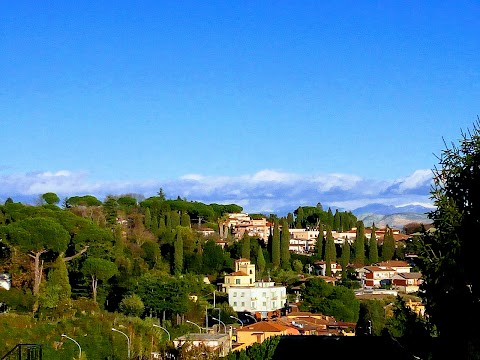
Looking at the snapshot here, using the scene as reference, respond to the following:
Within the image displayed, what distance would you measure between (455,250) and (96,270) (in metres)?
31.4

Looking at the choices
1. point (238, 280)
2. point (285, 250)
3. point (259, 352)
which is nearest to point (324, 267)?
point (285, 250)

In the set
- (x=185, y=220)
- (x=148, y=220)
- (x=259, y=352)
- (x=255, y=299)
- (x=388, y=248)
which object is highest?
→ (x=185, y=220)

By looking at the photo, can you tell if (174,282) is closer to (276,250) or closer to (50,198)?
(276,250)

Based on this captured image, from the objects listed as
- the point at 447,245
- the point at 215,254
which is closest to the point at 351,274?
the point at 215,254

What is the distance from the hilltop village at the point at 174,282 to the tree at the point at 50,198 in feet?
0.36

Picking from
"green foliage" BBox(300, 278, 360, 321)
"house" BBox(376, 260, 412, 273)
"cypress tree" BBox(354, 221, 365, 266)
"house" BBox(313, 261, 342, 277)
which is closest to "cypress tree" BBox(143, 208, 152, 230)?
"house" BBox(313, 261, 342, 277)

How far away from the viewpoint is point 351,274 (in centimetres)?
5619

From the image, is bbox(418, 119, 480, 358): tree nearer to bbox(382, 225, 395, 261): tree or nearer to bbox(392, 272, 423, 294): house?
bbox(392, 272, 423, 294): house

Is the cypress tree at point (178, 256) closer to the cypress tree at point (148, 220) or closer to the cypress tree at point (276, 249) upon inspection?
the cypress tree at point (276, 249)

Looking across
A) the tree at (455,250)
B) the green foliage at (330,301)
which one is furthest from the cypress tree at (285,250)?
the tree at (455,250)

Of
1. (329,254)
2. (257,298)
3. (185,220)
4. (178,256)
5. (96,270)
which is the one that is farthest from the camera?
(185,220)

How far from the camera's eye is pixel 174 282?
3831 centimetres

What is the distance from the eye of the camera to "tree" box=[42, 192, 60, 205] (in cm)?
6194

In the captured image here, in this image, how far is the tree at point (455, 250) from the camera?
852 cm
